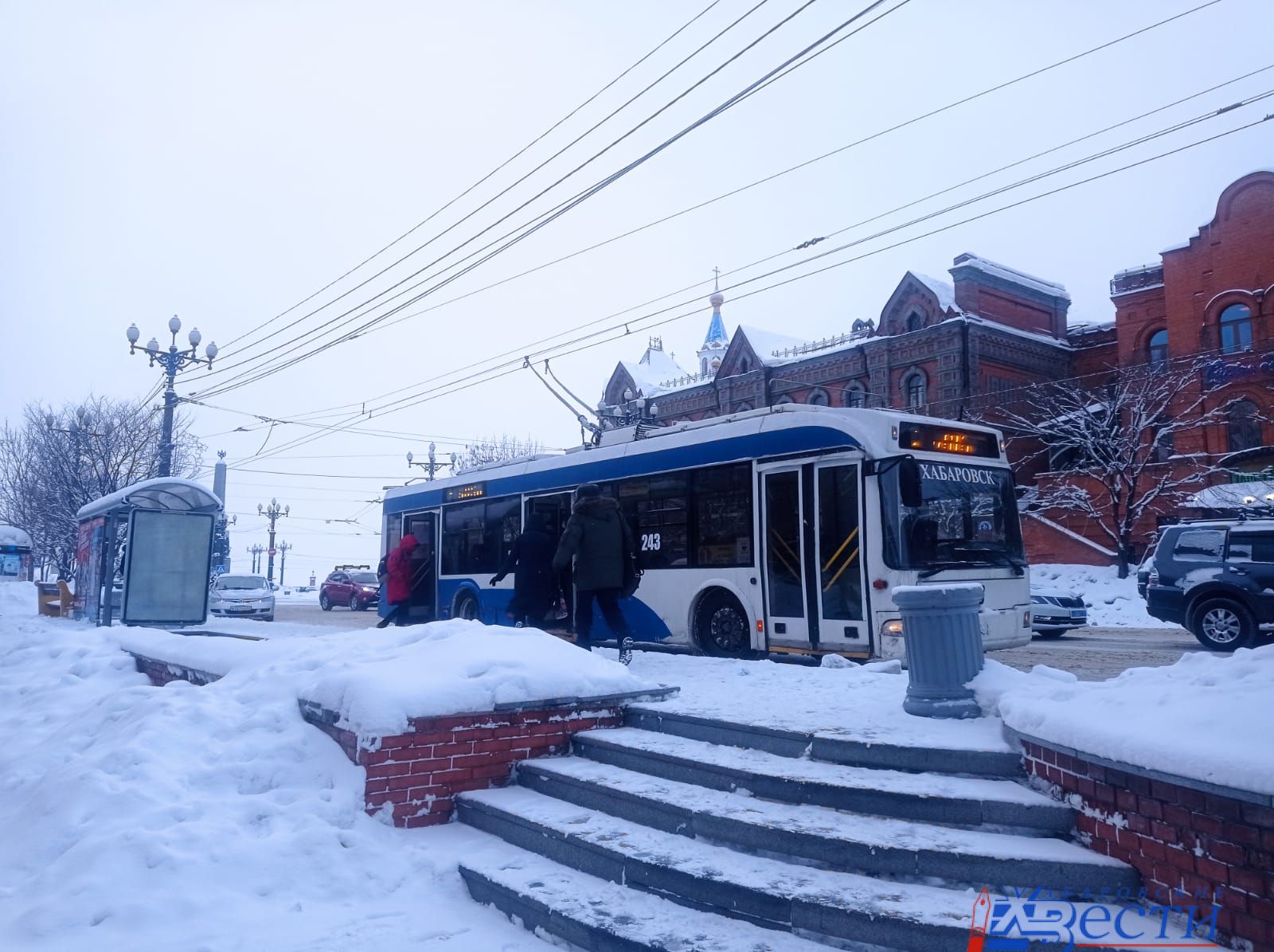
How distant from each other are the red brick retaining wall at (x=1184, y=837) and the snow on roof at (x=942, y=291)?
37.0 meters

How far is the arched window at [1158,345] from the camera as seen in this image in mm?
37281

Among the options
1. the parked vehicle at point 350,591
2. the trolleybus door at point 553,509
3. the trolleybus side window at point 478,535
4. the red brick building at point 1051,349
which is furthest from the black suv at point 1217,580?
the parked vehicle at point 350,591

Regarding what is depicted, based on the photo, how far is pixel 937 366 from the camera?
38.1 metres

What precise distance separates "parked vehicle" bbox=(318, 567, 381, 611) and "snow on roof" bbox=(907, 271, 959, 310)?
26.3 meters

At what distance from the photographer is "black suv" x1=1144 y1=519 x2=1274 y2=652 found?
13195mm

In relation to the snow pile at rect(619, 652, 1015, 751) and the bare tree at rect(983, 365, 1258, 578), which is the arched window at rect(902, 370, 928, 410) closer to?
the bare tree at rect(983, 365, 1258, 578)

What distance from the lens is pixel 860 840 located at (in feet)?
13.7

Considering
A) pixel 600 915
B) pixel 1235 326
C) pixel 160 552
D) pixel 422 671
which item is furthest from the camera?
pixel 1235 326

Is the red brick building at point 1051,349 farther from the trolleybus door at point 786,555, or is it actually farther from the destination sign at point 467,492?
the trolleybus door at point 786,555

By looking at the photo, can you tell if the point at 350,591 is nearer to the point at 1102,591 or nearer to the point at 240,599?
the point at 240,599

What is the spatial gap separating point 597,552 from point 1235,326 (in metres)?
33.9

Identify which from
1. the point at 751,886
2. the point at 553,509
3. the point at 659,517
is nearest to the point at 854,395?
the point at 553,509

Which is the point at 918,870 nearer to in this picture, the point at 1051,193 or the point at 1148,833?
the point at 1148,833

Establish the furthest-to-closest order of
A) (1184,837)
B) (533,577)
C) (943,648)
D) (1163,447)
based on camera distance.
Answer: (1163,447), (533,577), (943,648), (1184,837)
